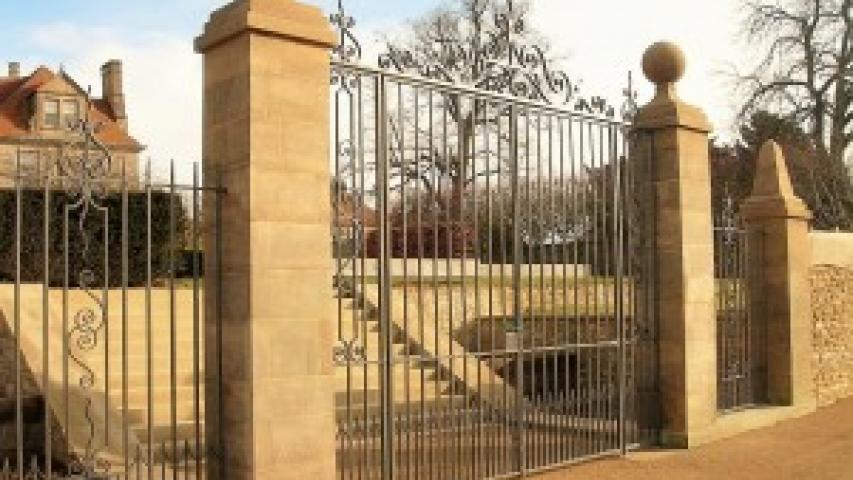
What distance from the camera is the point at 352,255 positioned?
6.36 meters

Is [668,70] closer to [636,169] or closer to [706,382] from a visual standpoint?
[636,169]

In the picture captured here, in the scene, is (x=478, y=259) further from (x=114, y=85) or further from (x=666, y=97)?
(x=114, y=85)

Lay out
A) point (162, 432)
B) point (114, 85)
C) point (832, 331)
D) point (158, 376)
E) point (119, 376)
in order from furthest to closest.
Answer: point (114, 85)
point (832, 331)
point (158, 376)
point (119, 376)
point (162, 432)

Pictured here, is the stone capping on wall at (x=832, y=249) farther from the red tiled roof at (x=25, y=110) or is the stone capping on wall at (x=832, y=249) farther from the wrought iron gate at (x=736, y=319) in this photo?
the red tiled roof at (x=25, y=110)

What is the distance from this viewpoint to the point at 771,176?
11602 mm

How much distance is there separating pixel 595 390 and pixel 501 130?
2.77 m

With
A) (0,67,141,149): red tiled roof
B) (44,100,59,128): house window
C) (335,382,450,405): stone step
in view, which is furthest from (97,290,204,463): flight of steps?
(44,100,59,128): house window

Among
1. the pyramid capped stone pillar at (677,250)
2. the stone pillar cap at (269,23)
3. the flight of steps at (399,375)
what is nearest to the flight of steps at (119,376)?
the flight of steps at (399,375)

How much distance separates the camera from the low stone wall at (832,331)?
482 inches

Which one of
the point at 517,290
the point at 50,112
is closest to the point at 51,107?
the point at 50,112

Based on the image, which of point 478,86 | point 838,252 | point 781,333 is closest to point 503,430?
point 478,86

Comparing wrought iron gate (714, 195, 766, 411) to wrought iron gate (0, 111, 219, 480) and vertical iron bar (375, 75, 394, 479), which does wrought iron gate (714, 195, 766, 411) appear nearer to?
vertical iron bar (375, 75, 394, 479)

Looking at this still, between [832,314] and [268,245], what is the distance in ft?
33.3

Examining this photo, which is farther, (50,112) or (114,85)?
(114,85)
